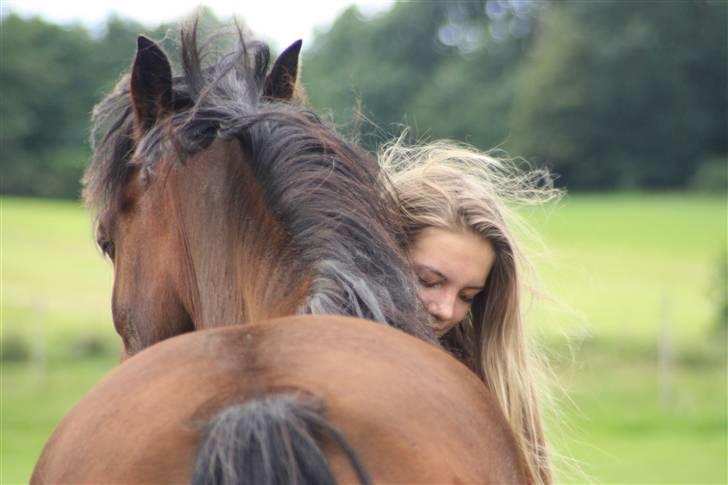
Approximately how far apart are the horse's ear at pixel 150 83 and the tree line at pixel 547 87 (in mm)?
33862

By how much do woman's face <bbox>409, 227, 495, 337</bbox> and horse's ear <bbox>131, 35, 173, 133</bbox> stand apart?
33.5 inches

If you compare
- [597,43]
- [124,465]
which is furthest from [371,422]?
[597,43]

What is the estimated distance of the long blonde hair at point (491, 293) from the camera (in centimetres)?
292

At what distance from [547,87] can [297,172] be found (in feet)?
182

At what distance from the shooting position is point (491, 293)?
304cm

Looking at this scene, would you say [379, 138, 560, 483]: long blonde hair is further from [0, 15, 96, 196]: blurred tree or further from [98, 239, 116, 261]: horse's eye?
[0, 15, 96, 196]: blurred tree

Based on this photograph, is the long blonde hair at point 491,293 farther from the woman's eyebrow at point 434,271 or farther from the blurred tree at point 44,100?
the blurred tree at point 44,100

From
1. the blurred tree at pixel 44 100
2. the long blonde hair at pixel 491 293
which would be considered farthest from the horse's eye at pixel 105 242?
the blurred tree at pixel 44 100

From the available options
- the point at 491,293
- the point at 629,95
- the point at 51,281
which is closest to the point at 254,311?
the point at 491,293

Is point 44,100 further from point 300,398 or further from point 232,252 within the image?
point 300,398

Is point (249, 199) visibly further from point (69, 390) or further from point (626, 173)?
point (626, 173)

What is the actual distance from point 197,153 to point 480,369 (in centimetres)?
115

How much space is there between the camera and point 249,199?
7.41 feet

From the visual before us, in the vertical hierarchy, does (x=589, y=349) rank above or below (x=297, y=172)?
below
